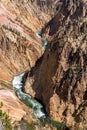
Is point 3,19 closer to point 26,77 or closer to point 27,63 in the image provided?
point 27,63

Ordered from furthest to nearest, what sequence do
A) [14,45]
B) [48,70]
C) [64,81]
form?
[14,45]
[48,70]
[64,81]

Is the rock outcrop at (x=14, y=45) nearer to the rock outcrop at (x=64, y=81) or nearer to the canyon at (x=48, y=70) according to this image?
the canyon at (x=48, y=70)

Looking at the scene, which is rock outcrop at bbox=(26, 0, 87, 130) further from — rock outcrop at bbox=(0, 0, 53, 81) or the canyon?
rock outcrop at bbox=(0, 0, 53, 81)

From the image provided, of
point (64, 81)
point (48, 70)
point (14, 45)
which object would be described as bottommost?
point (64, 81)

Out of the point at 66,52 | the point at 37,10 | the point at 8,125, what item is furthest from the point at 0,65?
the point at 37,10

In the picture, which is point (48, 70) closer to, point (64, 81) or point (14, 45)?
point (64, 81)

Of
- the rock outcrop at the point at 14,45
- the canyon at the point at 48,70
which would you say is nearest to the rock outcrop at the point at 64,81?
the canyon at the point at 48,70

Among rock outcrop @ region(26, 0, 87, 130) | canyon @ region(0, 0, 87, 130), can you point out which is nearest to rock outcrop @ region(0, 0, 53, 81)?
canyon @ region(0, 0, 87, 130)

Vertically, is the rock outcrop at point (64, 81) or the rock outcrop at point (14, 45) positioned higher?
the rock outcrop at point (14, 45)

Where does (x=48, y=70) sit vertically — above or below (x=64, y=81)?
above

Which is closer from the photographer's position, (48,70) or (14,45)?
(48,70)

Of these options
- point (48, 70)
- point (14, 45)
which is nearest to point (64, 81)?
point (48, 70)
